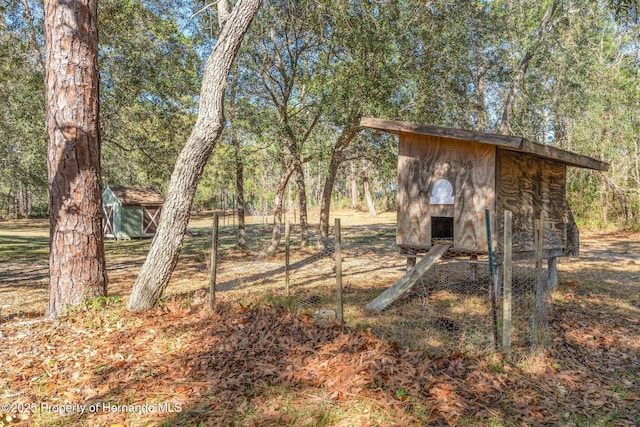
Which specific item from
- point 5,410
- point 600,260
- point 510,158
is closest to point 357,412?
point 5,410

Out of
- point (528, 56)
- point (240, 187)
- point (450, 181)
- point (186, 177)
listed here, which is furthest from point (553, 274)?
point (240, 187)

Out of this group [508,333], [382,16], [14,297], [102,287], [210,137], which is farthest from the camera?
[382,16]

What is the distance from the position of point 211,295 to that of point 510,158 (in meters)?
5.71

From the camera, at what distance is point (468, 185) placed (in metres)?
7.20

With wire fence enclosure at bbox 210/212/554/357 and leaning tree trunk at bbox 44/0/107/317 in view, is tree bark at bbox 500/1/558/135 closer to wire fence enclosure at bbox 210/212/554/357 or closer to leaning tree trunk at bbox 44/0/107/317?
wire fence enclosure at bbox 210/212/554/357

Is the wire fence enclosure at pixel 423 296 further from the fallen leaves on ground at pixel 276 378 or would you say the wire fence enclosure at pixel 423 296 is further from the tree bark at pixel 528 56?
the tree bark at pixel 528 56

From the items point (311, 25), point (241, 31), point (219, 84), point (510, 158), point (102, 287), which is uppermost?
point (311, 25)

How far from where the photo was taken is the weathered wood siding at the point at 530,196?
23.5 ft

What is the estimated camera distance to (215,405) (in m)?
3.57

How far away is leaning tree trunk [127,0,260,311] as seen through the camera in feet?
19.0

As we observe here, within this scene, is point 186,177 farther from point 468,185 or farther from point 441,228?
point 441,228

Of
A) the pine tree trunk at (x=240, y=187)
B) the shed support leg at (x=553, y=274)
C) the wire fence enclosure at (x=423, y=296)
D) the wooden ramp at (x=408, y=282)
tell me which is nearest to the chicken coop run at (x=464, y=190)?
the wooden ramp at (x=408, y=282)

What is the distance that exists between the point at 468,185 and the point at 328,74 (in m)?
5.91

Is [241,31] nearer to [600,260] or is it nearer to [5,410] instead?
[5,410]
